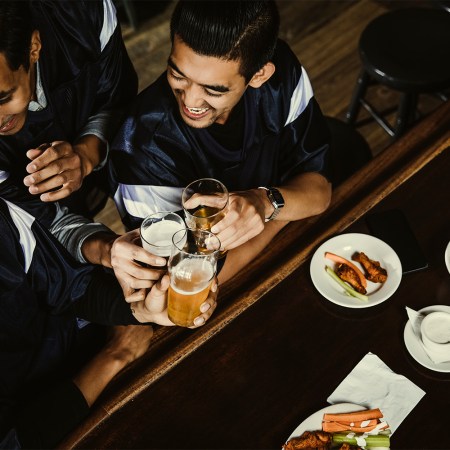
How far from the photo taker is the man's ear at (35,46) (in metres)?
1.98

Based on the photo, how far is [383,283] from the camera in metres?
1.94

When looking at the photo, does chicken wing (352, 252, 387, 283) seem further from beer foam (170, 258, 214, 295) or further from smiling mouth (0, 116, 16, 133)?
smiling mouth (0, 116, 16, 133)

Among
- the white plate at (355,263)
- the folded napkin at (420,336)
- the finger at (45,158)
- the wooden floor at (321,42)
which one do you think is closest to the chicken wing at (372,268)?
the white plate at (355,263)

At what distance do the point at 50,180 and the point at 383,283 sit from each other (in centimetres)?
113

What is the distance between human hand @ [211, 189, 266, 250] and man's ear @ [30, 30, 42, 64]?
80cm

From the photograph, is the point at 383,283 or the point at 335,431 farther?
the point at 383,283

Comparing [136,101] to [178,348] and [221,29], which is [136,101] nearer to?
[221,29]

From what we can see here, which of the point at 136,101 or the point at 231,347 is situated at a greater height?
the point at 136,101

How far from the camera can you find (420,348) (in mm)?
1781

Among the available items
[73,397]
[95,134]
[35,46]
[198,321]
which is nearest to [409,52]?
[95,134]

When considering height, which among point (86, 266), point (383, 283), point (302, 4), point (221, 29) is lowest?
point (302, 4)

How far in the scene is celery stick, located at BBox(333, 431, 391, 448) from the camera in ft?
5.27

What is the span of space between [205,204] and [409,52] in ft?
5.90

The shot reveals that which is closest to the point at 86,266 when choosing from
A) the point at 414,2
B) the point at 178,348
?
the point at 178,348
